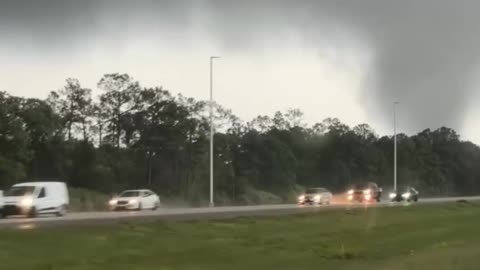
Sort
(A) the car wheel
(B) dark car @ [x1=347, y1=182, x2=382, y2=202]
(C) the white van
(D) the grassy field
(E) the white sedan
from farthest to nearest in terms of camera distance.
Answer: (B) dark car @ [x1=347, y1=182, x2=382, y2=202]
(E) the white sedan
(A) the car wheel
(C) the white van
(D) the grassy field

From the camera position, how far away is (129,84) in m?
87.4

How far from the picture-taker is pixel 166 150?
87750mm

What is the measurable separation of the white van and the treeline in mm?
24578

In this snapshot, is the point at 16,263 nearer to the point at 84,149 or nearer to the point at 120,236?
the point at 120,236

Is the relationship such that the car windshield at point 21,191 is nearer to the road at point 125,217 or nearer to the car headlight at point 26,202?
the car headlight at point 26,202

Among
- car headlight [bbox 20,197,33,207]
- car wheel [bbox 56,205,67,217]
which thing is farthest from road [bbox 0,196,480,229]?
car headlight [bbox 20,197,33,207]

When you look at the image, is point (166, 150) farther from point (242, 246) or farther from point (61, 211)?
point (242, 246)

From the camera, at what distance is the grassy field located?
21359 mm

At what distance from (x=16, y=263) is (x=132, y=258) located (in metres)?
3.38

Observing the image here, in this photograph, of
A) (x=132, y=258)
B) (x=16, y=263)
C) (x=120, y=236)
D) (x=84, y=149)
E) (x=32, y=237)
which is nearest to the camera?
(x=16, y=263)

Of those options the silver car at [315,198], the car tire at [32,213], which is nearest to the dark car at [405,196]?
the silver car at [315,198]

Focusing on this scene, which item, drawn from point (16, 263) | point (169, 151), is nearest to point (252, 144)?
point (169, 151)

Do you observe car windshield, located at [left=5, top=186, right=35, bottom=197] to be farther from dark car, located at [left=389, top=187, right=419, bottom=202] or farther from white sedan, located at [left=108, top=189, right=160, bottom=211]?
dark car, located at [left=389, top=187, right=419, bottom=202]

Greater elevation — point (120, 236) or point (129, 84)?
point (129, 84)
